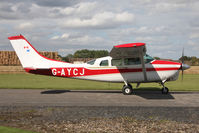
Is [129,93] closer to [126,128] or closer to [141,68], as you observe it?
[141,68]

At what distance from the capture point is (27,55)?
13.8 m

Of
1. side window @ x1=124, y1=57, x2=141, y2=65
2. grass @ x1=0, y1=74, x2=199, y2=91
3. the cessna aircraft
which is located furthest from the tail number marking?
side window @ x1=124, y1=57, x2=141, y2=65

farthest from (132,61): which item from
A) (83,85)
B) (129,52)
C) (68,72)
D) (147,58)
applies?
(83,85)

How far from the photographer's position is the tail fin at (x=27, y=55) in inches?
537

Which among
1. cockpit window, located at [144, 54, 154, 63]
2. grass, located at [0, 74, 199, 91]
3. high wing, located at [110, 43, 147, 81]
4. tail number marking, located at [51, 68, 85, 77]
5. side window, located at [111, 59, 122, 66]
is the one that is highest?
high wing, located at [110, 43, 147, 81]

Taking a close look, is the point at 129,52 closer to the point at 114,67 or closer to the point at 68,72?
the point at 114,67

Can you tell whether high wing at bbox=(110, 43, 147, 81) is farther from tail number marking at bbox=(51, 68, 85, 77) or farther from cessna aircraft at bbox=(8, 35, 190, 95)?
tail number marking at bbox=(51, 68, 85, 77)

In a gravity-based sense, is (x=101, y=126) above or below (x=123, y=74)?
below

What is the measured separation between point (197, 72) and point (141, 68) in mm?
26091

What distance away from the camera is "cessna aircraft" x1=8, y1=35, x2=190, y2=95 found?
12867mm

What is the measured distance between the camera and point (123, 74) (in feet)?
43.3

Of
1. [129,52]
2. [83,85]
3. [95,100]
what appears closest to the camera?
[95,100]

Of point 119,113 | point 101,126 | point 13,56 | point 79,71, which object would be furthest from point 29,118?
point 13,56

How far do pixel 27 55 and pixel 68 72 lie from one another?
3.00 metres
